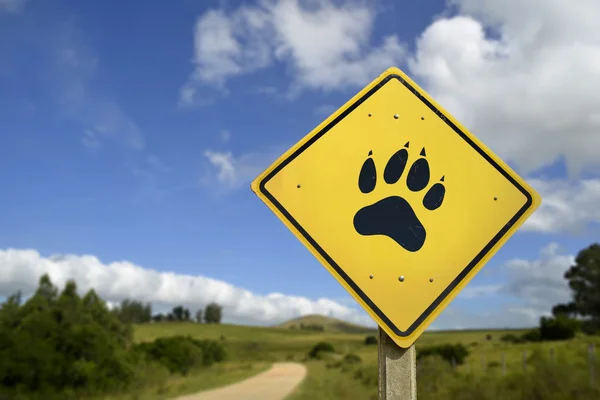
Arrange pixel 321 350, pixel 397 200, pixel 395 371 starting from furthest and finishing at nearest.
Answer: pixel 321 350 → pixel 397 200 → pixel 395 371

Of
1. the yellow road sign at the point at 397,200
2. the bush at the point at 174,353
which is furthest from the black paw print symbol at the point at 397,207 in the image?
the bush at the point at 174,353

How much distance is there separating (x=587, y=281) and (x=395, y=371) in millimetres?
50733

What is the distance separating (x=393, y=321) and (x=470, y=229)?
0.48 meters

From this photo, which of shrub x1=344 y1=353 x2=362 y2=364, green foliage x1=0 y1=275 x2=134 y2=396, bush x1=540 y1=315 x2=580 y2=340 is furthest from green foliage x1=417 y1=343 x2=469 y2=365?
green foliage x1=0 y1=275 x2=134 y2=396

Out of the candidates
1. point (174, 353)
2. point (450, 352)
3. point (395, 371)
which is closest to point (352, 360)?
point (450, 352)

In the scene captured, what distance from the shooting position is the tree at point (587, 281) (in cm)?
4478

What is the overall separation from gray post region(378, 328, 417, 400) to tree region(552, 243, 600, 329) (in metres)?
49.2

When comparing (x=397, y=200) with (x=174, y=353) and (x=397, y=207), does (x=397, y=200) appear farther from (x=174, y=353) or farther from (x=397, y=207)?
(x=174, y=353)

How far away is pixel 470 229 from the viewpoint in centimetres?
204

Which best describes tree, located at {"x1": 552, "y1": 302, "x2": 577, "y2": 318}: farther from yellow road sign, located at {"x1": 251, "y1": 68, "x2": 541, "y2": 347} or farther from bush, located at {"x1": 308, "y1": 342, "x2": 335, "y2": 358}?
yellow road sign, located at {"x1": 251, "y1": 68, "x2": 541, "y2": 347}

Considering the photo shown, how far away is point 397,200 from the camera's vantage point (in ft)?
6.75

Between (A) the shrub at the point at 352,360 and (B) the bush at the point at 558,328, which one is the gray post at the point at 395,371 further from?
(B) the bush at the point at 558,328

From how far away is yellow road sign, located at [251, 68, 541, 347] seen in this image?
1978mm

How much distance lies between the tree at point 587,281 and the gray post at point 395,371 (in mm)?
49210
